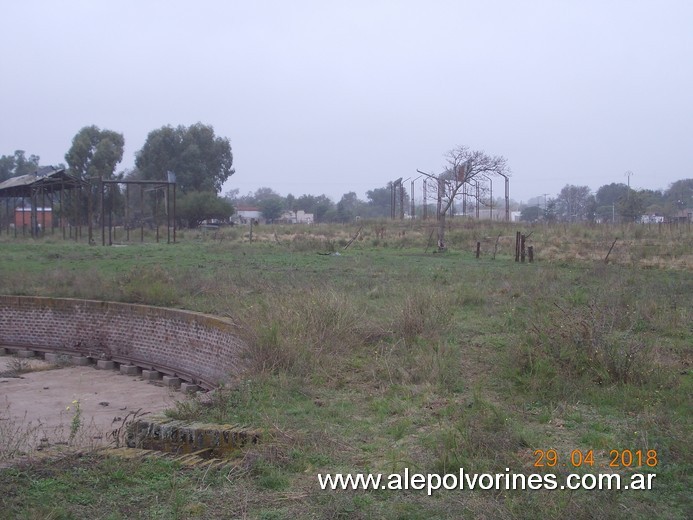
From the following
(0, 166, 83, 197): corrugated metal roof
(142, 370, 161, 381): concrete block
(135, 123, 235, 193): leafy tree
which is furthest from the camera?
(135, 123, 235, 193): leafy tree

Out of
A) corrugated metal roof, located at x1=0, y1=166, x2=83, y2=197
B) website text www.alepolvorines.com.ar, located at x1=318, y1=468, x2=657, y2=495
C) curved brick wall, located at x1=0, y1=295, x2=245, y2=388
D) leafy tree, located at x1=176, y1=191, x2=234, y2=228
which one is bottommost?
curved brick wall, located at x1=0, y1=295, x2=245, y2=388

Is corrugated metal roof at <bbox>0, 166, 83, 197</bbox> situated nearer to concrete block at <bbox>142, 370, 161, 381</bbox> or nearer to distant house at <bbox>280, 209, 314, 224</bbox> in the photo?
concrete block at <bbox>142, 370, 161, 381</bbox>

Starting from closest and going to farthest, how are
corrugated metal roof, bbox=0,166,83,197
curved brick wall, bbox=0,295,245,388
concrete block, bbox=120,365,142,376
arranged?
curved brick wall, bbox=0,295,245,388 → concrete block, bbox=120,365,142,376 → corrugated metal roof, bbox=0,166,83,197

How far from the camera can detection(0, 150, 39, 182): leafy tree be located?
278 feet

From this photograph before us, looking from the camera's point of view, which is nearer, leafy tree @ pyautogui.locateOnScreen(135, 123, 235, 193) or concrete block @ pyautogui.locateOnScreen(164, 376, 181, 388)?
concrete block @ pyautogui.locateOnScreen(164, 376, 181, 388)

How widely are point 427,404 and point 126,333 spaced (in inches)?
425

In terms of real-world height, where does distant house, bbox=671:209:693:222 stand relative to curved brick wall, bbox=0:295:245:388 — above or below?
above

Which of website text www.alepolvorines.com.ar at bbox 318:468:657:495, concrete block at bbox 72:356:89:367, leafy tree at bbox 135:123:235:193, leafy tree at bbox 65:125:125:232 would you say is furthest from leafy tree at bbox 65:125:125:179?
website text www.alepolvorines.com.ar at bbox 318:468:657:495

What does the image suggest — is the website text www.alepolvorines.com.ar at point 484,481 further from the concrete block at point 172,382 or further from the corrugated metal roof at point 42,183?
the corrugated metal roof at point 42,183

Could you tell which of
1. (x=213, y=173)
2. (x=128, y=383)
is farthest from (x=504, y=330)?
(x=213, y=173)

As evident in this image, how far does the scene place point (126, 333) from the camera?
16.7 metres

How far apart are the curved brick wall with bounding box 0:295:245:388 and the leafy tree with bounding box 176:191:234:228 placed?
127 feet
